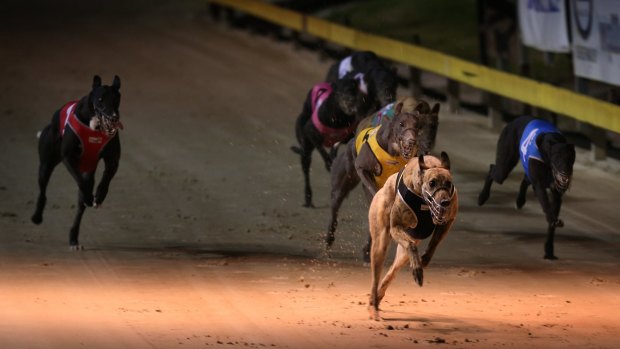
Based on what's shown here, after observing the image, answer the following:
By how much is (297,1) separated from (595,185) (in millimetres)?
10515

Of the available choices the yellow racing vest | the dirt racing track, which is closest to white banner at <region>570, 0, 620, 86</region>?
the dirt racing track

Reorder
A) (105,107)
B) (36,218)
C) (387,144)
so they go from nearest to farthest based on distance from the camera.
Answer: (387,144) → (105,107) → (36,218)

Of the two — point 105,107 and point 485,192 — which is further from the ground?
point 105,107

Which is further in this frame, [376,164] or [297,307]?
[376,164]

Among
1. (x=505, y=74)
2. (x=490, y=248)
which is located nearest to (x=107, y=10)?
(x=505, y=74)

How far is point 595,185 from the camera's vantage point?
41.9ft

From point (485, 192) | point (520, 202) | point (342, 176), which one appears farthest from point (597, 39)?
point (342, 176)

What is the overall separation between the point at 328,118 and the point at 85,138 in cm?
231

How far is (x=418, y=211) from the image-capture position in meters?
7.61

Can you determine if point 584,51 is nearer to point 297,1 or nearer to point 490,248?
point 490,248

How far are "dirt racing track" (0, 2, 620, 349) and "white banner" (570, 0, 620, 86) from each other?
2.59 ft

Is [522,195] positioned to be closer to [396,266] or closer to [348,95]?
[348,95]

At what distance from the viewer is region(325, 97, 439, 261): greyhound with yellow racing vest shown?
8.88 metres

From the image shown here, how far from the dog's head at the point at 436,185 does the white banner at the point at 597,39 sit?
6.16 m
